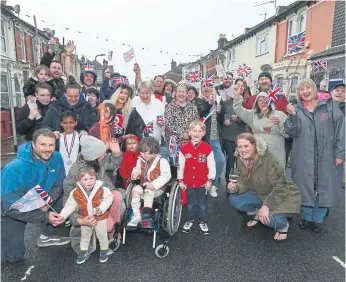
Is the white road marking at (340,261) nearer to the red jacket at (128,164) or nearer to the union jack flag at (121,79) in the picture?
the red jacket at (128,164)

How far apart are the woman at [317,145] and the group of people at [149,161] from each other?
0.5 inches

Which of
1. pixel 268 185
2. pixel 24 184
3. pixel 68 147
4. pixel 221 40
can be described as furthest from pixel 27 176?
pixel 221 40

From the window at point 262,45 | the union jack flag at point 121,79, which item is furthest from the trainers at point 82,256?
the window at point 262,45

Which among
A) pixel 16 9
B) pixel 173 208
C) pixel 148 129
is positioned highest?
pixel 16 9

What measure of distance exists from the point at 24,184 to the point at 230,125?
3.25m

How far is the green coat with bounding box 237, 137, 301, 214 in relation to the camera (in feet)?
11.0

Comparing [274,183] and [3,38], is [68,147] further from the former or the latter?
[3,38]

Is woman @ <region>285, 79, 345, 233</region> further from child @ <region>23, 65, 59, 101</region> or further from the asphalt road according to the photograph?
child @ <region>23, 65, 59, 101</region>

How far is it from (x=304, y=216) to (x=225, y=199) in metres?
1.39

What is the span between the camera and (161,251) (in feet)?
10.1

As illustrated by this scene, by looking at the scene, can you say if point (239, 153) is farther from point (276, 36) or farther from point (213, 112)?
point (276, 36)

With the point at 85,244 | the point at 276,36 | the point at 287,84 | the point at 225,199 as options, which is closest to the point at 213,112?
the point at 225,199

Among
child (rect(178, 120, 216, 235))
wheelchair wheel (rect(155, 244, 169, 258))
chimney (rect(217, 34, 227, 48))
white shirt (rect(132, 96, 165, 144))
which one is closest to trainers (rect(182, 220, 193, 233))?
child (rect(178, 120, 216, 235))

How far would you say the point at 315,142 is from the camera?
3.54 meters
